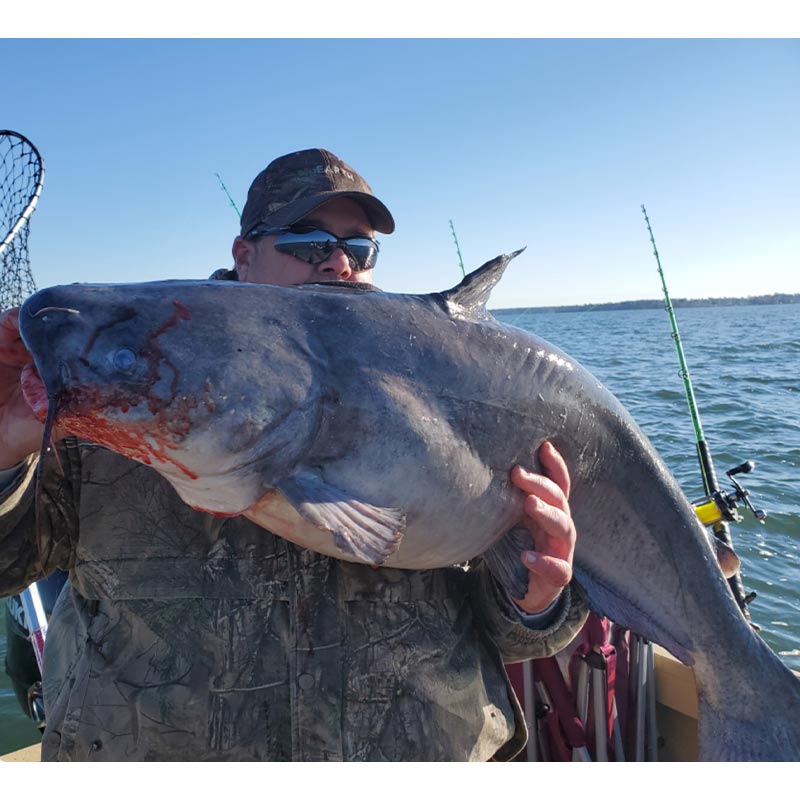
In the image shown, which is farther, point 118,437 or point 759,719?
point 759,719

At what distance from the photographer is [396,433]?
6.02 ft

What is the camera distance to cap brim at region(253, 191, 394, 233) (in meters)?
2.65

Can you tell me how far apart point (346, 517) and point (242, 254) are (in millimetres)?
1564

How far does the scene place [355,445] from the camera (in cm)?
181

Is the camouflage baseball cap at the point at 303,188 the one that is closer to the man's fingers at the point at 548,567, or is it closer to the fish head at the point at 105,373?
the fish head at the point at 105,373

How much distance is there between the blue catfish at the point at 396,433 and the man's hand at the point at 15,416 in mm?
193

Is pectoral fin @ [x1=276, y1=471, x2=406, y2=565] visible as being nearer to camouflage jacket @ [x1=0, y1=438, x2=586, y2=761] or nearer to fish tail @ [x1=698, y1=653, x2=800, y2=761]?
camouflage jacket @ [x1=0, y1=438, x2=586, y2=761]

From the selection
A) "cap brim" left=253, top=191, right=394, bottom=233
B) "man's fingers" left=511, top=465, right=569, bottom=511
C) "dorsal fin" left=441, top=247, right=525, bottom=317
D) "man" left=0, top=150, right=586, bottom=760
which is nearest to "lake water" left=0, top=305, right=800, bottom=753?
"cap brim" left=253, top=191, right=394, bottom=233

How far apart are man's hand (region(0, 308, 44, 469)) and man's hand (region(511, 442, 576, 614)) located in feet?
4.60

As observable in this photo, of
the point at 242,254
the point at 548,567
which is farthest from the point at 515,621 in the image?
the point at 242,254

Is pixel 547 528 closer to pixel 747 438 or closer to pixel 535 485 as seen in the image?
pixel 535 485

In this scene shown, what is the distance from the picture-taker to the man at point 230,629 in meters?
1.89

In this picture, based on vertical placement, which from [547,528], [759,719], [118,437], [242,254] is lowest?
[759,719]

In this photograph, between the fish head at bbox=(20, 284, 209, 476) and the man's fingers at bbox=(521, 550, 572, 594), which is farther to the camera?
the man's fingers at bbox=(521, 550, 572, 594)
